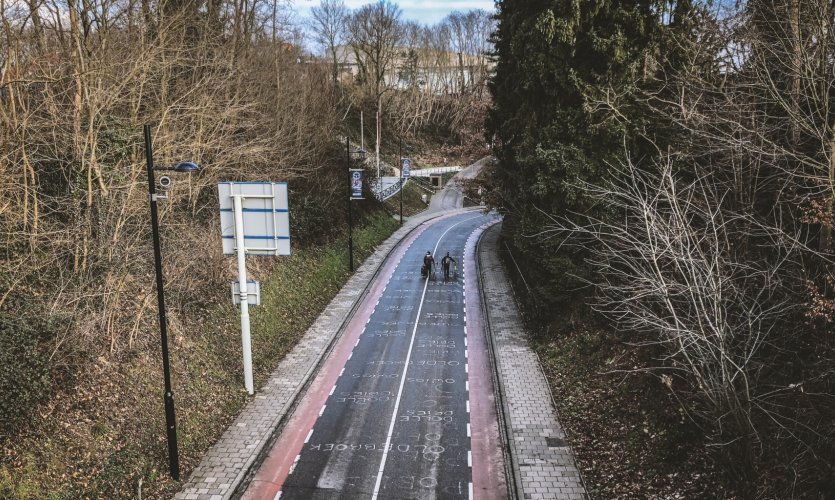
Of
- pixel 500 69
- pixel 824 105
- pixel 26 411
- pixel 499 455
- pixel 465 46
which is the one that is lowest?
pixel 499 455

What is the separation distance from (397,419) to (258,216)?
287 inches

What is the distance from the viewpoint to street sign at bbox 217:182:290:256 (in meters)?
16.0

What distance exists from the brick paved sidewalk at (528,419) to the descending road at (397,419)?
50 centimetres

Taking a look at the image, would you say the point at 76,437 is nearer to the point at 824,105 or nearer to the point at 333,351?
the point at 333,351

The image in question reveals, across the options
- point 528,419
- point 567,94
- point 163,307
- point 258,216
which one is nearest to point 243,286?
point 258,216

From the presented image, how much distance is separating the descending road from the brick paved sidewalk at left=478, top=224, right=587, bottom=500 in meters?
0.50

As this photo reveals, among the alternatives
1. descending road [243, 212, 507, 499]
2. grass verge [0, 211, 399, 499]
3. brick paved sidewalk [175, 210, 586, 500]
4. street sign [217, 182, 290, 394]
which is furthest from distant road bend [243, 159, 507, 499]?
street sign [217, 182, 290, 394]

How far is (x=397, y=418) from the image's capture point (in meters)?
15.7

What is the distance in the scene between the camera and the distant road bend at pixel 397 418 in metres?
12.6

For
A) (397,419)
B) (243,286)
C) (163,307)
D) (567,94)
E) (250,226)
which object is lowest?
(397,419)

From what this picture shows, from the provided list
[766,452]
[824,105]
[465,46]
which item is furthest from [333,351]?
[465,46]

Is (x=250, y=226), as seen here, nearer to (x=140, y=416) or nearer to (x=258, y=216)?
(x=258, y=216)

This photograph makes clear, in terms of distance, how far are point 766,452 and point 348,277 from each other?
2280 cm

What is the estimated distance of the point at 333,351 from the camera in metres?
20.6
